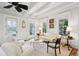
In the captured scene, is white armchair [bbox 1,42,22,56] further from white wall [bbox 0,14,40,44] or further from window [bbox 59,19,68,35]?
window [bbox 59,19,68,35]

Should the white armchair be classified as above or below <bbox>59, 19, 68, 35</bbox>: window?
below

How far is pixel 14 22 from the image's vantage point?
2617mm

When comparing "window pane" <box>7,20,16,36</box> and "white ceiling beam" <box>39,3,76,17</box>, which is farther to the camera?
"window pane" <box>7,20,16,36</box>

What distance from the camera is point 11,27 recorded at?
103 inches

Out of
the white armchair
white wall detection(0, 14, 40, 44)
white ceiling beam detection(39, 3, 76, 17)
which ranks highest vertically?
white ceiling beam detection(39, 3, 76, 17)

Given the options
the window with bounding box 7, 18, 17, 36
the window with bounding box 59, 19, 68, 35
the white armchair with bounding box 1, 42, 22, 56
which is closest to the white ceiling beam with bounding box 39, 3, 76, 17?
the window with bounding box 59, 19, 68, 35

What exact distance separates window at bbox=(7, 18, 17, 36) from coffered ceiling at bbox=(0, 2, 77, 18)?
0.18m

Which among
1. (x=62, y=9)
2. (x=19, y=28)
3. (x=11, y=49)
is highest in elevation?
(x=62, y=9)

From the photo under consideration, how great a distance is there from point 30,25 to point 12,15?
0.43 m

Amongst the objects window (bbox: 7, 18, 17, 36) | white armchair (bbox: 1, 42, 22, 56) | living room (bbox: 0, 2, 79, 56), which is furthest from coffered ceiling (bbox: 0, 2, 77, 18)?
white armchair (bbox: 1, 42, 22, 56)

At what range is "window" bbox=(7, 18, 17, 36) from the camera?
2.59 meters

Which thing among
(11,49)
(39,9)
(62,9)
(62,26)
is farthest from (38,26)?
(11,49)

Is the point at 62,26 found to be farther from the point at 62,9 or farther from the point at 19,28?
the point at 19,28

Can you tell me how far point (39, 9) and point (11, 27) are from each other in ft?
2.34
